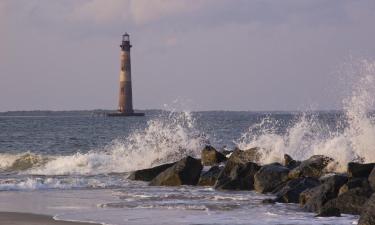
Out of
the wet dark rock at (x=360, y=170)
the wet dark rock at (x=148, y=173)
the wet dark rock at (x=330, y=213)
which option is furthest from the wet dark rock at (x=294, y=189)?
the wet dark rock at (x=148, y=173)

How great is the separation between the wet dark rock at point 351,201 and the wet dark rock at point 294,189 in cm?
144

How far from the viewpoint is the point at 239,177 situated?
52.4 feet

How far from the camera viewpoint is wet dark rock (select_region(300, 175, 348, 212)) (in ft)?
38.9

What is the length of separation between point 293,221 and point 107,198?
4.49 metres

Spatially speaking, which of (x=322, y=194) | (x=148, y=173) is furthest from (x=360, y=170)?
(x=148, y=173)

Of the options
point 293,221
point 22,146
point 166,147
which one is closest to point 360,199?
point 293,221

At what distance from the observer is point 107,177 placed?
20359 millimetres

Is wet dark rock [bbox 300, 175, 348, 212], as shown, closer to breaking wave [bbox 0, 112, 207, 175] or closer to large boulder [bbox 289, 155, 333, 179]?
large boulder [bbox 289, 155, 333, 179]

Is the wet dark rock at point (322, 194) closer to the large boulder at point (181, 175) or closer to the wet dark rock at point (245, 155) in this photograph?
the large boulder at point (181, 175)

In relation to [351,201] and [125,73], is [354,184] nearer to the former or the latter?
[351,201]

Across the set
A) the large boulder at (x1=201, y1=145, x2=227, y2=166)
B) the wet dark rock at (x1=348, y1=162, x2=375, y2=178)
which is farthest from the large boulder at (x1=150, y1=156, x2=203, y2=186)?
the wet dark rock at (x1=348, y1=162, x2=375, y2=178)

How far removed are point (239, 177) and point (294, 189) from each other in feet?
9.33

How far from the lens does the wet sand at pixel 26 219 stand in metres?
10.6

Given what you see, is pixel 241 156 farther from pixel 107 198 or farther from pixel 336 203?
pixel 336 203
